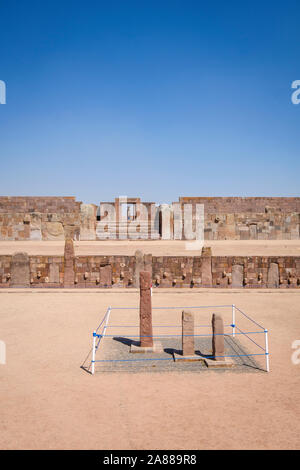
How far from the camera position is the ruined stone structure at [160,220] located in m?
25.8

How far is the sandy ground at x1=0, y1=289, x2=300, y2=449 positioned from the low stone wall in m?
5.54

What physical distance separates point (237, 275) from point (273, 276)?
4.40 ft

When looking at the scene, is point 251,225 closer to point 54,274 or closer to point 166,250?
point 166,250

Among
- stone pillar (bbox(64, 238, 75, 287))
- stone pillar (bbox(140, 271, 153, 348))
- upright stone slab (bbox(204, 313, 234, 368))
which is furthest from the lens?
stone pillar (bbox(64, 238, 75, 287))

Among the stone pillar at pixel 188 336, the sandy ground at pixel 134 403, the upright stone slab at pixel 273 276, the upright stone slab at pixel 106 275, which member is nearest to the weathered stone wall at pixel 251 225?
the upright stone slab at pixel 273 276

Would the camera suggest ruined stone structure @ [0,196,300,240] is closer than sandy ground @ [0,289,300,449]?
No

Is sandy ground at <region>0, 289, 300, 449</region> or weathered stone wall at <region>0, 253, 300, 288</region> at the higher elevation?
weathered stone wall at <region>0, 253, 300, 288</region>

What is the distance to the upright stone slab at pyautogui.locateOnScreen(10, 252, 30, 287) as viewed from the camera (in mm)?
12742

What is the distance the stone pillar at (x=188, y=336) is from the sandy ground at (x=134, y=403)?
2.12ft

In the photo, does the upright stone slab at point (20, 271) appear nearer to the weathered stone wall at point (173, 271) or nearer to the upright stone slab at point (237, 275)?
the weathered stone wall at point (173, 271)

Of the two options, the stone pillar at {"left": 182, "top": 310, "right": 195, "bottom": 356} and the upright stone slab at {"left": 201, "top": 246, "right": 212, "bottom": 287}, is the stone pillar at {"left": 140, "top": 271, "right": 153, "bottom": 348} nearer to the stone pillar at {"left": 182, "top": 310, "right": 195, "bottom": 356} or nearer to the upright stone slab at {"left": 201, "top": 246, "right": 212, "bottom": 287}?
the stone pillar at {"left": 182, "top": 310, "right": 195, "bottom": 356}

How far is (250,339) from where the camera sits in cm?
671
